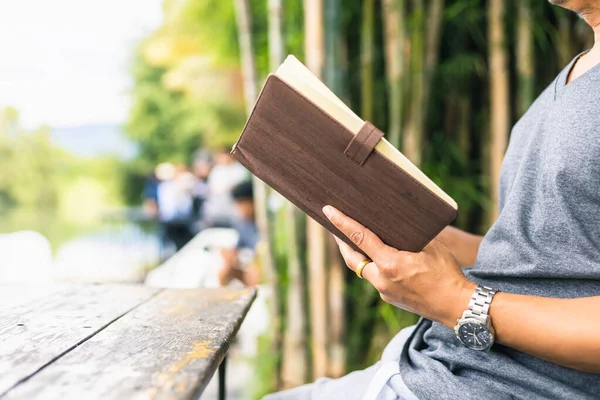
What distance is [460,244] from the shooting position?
99cm

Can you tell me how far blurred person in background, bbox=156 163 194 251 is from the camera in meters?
6.07

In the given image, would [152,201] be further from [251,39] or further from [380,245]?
[380,245]

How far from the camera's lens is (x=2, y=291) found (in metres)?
1.02

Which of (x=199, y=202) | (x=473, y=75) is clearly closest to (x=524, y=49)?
(x=473, y=75)

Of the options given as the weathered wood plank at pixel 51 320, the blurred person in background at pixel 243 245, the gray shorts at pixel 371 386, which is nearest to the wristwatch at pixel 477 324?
the gray shorts at pixel 371 386

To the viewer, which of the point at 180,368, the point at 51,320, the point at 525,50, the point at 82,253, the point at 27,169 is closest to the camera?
the point at 180,368

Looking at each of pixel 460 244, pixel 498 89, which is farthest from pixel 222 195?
pixel 460 244

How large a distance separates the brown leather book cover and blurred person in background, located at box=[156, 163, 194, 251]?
5349mm

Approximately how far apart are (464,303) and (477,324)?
29 mm

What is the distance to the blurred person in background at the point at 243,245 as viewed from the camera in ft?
13.0

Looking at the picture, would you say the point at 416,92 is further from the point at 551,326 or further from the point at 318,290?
the point at 551,326

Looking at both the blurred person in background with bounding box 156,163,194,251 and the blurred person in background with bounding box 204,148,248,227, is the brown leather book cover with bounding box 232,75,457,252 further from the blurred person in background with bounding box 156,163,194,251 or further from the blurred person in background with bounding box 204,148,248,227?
the blurred person in background with bounding box 156,163,194,251

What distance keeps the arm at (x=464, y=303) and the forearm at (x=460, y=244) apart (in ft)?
0.78

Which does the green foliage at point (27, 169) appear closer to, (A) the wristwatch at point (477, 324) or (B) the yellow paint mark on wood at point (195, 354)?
(B) the yellow paint mark on wood at point (195, 354)
